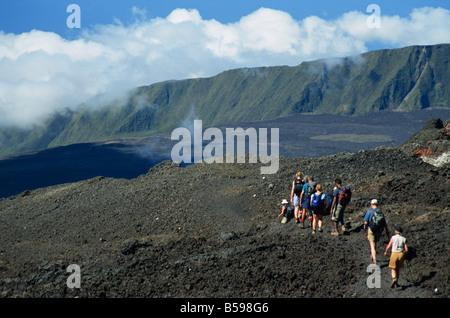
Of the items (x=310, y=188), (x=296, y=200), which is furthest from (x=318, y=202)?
(x=296, y=200)

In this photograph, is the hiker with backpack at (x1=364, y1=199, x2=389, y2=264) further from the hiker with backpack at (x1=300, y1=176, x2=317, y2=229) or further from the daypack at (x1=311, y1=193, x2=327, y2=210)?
the hiker with backpack at (x1=300, y1=176, x2=317, y2=229)

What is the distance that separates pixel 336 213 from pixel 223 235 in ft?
11.7

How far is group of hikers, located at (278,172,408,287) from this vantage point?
12.4 meters

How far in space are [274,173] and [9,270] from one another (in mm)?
13587

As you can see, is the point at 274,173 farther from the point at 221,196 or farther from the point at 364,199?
the point at 364,199

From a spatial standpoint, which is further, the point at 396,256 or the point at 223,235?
the point at 223,235

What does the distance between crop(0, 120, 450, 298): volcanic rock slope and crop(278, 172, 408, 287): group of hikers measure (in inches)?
15.7

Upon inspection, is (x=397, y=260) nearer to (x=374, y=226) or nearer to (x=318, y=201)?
(x=374, y=226)

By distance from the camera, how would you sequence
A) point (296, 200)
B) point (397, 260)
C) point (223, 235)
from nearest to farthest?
point (397, 260) → point (223, 235) → point (296, 200)

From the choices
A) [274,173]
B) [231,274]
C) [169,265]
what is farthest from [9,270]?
[274,173]

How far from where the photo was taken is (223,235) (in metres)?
17.2

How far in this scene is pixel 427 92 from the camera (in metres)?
176

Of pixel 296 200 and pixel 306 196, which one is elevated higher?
pixel 306 196

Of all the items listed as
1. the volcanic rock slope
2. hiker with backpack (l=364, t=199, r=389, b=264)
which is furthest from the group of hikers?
the volcanic rock slope
